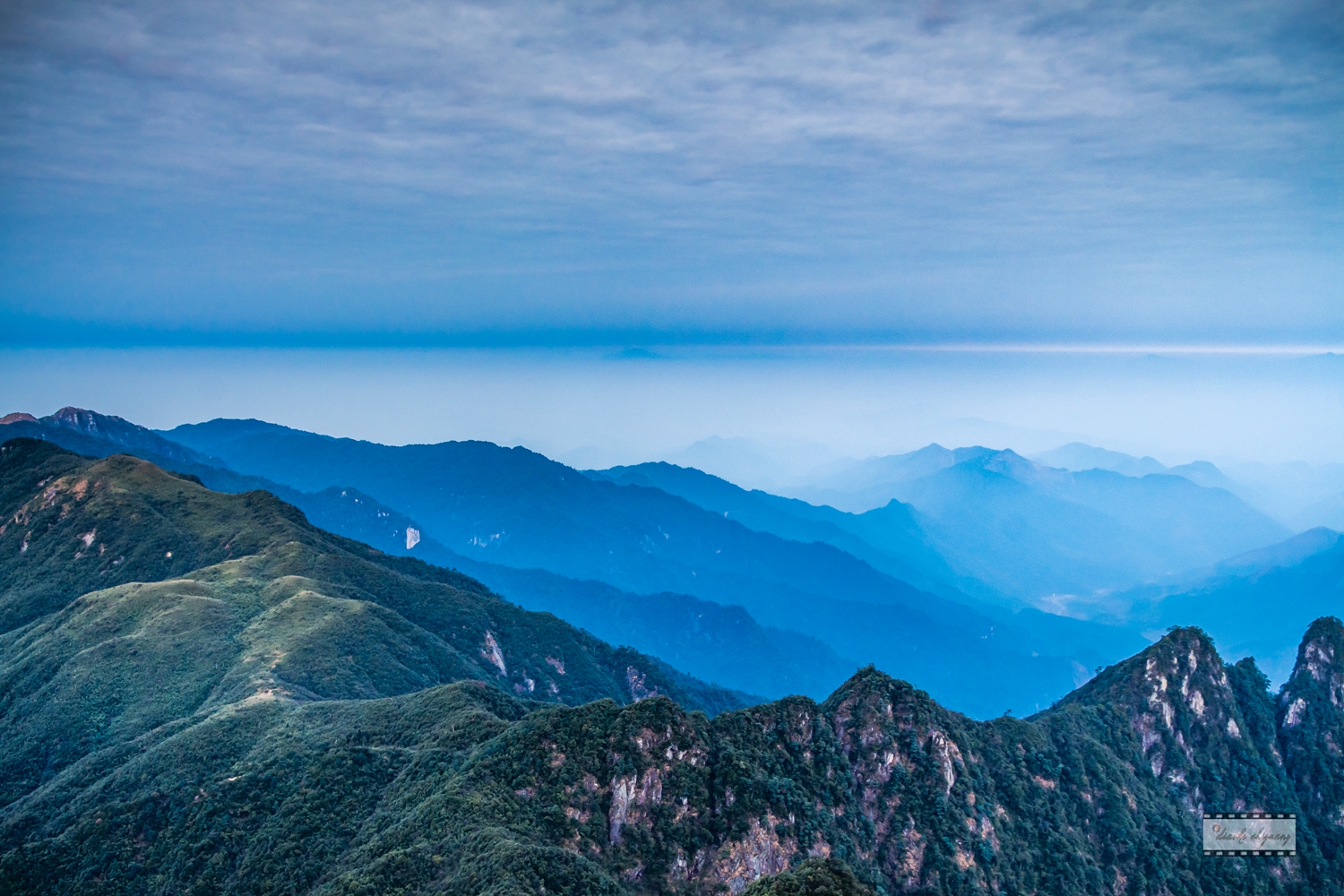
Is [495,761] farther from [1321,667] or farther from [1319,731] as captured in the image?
[1321,667]

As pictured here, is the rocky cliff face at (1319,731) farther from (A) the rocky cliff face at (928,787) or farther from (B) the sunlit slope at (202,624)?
(B) the sunlit slope at (202,624)

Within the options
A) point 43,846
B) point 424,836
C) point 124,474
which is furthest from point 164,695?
point 124,474

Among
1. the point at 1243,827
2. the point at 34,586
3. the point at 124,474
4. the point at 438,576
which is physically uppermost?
the point at 124,474

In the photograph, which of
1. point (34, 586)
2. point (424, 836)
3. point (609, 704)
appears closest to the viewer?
point (424, 836)

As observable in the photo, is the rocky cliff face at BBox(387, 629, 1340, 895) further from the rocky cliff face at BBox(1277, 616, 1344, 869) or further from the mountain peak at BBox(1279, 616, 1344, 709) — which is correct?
the mountain peak at BBox(1279, 616, 1344, 709)

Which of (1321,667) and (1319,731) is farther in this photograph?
(1321,667)

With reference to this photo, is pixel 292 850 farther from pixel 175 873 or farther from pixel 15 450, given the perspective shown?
pixel 15 450

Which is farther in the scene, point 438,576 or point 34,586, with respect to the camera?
point 438,576

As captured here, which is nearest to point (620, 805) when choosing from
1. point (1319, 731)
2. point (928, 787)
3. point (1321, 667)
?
point (928, 787)
